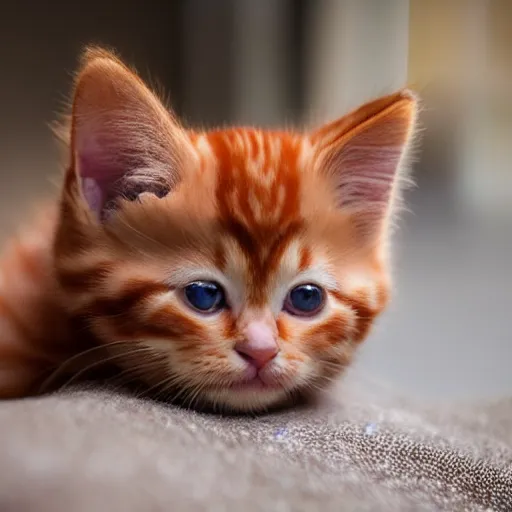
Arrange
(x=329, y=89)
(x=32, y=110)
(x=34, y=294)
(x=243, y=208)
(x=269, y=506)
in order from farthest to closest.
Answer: (x=329, y=89)
(x=32, y=110)
(x=34, y=294)
(x=243, y=208)
(x=269, y=506)

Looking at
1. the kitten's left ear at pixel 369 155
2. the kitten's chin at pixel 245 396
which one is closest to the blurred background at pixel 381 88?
the kitten's left ear at pixel 369 155

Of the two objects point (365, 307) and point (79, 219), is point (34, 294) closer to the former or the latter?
point (79, 219)

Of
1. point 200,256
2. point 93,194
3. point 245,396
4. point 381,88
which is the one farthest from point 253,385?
point 381,88

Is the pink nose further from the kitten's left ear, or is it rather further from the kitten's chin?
the kitten's left ear

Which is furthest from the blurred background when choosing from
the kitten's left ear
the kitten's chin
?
the kitten's chin

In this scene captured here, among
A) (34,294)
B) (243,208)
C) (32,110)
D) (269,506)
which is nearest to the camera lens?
(269,506)

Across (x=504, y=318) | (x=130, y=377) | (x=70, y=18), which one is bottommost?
(x=504, y=318)

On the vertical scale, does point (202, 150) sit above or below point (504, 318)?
above

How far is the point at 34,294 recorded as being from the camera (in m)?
0.93

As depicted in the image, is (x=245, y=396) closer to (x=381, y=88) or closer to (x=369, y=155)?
(x=369, y=155)

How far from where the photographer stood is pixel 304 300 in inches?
33.1

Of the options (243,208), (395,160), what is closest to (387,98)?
(395,160)

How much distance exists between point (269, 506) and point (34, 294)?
503 mm

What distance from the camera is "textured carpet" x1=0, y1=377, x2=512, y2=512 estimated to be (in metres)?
0.51
